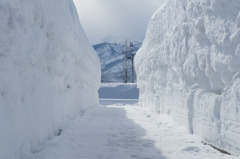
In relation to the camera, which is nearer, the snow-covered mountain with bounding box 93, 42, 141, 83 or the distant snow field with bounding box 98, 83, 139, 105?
the distant snow field with bounding box 98, 83, 139, 105

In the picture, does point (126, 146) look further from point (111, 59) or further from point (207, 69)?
point (111, 59)

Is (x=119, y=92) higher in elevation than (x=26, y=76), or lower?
lower

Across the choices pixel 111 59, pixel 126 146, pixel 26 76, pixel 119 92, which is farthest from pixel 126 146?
pixel 111 59

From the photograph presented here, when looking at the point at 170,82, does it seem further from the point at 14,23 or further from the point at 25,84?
the point at 14,23

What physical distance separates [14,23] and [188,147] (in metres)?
3.17

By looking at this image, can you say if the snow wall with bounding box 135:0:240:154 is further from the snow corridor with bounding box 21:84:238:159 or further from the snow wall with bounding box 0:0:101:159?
the snow wall with bounding box 0:0:101:159

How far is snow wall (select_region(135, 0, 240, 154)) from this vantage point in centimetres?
326

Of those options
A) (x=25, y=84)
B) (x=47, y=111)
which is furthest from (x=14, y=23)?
(x=47, y=111)

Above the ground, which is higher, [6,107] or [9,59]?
[9,59]

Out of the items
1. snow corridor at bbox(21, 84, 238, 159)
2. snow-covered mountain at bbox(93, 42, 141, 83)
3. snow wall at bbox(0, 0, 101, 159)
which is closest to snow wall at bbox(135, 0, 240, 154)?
snow corridor at bbox(21, 84, 238, 159)

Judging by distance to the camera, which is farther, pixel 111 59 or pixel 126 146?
pixel 111 59

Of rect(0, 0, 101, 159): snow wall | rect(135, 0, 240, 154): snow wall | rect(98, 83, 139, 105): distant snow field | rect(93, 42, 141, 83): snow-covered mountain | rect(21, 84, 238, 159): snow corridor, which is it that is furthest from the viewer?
rect(93, 42, 141, 83): snow-covered mountain

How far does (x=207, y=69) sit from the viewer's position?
13.3ft

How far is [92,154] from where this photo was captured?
3.57 m
